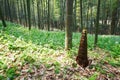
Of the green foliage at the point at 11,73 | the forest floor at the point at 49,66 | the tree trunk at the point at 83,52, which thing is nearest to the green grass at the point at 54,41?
the forest floor at the point at 49,66

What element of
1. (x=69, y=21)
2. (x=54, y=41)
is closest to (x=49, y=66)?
(x=69, y=21)

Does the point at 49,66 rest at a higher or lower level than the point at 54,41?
lower

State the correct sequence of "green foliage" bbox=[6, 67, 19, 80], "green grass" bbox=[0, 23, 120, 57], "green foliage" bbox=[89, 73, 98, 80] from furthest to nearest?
"green grass" bbox=[0, 23, 120, 57], "green foliage" bbox=[89, 73, 98, 80], "green foliage" bbox=[6, 67, 19, 80]

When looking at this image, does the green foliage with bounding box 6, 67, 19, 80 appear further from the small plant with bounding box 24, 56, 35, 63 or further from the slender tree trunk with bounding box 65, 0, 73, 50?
the slender tree trunk with bounding box 65, 0, 73, 50

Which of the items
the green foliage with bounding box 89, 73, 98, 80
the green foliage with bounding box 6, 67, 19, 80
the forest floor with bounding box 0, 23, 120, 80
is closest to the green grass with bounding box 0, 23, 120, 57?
the forest floor with bounding box 0, 23, 120, 80

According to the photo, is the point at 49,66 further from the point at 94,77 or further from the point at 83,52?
the point at 94,77

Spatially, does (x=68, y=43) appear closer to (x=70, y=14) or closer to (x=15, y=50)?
(x=70, y=14)

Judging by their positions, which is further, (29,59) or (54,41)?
(54,41)

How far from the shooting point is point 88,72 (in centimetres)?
623

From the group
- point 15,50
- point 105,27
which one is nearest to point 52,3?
point 105,27

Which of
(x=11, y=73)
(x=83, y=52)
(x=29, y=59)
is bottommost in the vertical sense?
(x=11, y=73)

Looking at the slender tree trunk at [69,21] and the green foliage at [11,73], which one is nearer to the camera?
the green foliage at [11,73]

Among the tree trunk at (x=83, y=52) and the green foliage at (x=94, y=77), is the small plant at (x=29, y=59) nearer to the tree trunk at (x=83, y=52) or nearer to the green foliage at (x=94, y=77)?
the tree trunk at (x=83, y=52)

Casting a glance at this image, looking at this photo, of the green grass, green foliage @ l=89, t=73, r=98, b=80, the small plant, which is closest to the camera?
green foliage @ l=89, t=73, r=98, b=80
